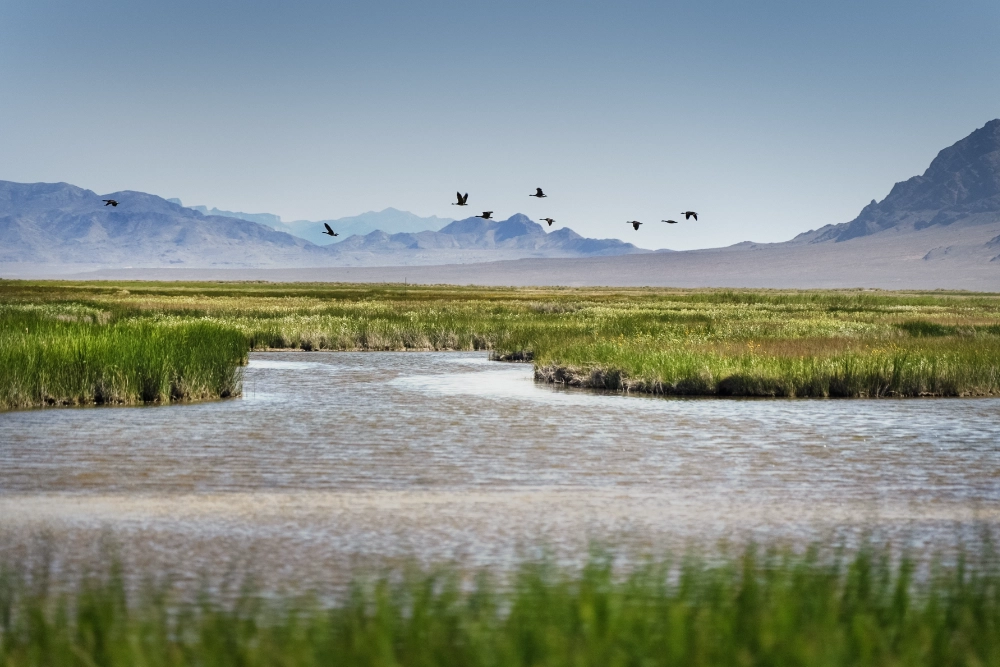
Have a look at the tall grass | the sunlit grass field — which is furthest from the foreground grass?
the sunlit grass field

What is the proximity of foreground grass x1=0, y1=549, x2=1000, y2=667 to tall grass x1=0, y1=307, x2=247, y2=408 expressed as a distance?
59.7 ft

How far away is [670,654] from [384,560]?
206 inches

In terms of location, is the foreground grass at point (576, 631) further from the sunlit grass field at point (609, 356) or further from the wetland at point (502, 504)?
the sunlit grass field at point (609, 356)

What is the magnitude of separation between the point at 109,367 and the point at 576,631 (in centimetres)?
2105

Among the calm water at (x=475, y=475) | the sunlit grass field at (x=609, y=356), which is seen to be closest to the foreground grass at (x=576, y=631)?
the calm water at (x=475, y=475)

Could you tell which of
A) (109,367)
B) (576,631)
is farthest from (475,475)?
(109,367)

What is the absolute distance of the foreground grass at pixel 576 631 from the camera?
7461 millimetres

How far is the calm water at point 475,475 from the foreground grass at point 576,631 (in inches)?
65.2

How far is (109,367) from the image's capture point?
27.1m

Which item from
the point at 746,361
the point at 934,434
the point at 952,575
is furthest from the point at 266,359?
the point at 952,575

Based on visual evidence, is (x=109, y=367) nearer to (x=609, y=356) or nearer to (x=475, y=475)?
(x=475, y=475)

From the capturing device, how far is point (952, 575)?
1166 centimetres

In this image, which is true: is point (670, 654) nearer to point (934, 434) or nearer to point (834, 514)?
point (834, 514)

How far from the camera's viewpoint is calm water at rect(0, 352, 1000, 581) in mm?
13617
